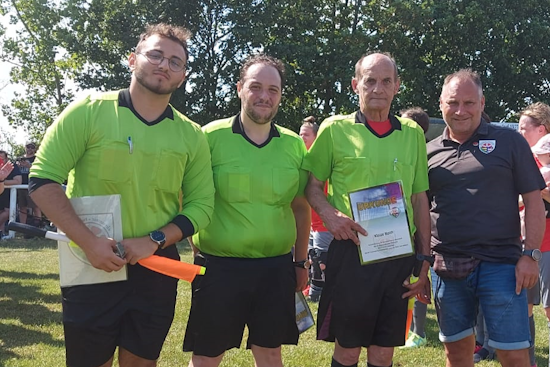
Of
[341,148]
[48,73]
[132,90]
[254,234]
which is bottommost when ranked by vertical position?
[254,234]

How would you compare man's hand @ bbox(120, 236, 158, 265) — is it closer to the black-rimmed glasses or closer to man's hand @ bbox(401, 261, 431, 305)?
the black-rimmed glasses

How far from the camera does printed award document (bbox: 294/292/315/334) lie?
363 cm

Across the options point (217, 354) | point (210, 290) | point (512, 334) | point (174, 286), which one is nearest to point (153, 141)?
point (174, 286)

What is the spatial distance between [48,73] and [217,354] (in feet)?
93.8

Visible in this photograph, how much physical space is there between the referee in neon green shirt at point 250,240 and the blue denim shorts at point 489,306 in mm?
1043

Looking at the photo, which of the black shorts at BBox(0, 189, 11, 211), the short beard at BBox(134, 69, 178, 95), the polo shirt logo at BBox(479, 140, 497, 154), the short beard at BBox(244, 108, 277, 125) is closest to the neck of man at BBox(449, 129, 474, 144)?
the polo shirt logo at BBox(479, 140, 497, 154)

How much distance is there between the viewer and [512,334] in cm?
324

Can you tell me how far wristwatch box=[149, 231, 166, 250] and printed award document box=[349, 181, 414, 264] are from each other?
1.21 metres

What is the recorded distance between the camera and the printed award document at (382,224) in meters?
3.29

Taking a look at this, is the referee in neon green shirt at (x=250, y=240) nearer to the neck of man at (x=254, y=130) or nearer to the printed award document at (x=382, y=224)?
the neck of man at (x=254, y=130)

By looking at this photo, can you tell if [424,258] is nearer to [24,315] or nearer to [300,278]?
[300,278]

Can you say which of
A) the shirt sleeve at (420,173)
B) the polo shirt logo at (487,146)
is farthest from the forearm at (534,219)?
the shirt sleeve at (420,173)

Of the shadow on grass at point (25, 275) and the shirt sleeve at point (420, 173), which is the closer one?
the shirt sleeve at point (420, 173)

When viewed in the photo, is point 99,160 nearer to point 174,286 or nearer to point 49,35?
point 174,286
